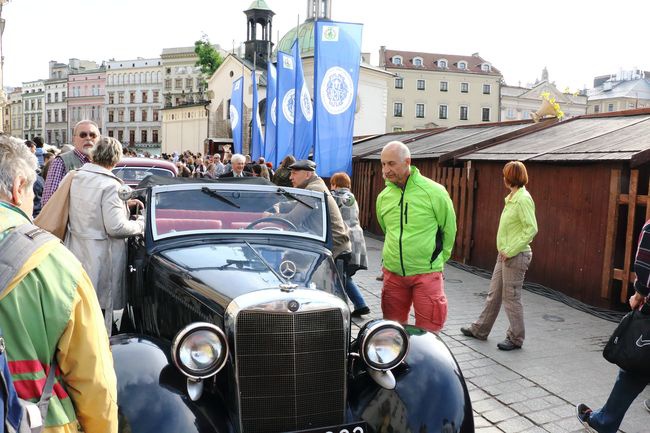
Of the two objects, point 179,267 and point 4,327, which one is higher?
point 4,327

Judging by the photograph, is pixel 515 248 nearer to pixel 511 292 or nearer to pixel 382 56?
pixel 511 292

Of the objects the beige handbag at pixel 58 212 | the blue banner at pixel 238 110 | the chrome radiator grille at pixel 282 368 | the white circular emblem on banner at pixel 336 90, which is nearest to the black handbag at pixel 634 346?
the chrome radiator grille at pixel 282 368

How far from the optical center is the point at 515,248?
233 inches

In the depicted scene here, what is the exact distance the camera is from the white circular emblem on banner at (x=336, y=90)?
11711 mm

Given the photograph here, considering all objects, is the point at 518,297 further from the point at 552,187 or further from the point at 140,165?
the point at 140,165

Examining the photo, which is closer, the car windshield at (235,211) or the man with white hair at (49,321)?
the man with white hair at (49,321)

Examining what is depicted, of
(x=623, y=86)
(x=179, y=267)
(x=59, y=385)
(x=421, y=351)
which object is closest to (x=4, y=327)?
(x=59, y=385)

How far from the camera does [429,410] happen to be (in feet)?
10.9

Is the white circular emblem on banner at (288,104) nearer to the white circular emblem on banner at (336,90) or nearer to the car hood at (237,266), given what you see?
the white circular emblem on banner at (336,90)

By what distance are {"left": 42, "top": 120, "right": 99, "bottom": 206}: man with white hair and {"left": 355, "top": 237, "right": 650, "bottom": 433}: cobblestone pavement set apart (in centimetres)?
389

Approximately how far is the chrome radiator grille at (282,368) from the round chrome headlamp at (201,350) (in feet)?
0.32

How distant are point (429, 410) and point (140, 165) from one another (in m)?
10.0

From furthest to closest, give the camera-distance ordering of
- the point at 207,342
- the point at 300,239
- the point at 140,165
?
1. the point at 140,165
2. the point at 300,239
3. the point at 207,342

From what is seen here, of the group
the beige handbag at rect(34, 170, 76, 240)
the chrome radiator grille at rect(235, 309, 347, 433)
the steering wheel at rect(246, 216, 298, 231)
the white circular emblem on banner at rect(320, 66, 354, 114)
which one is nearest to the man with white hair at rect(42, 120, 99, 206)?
the beige handbag at rect(34, 170, 76, 240)
